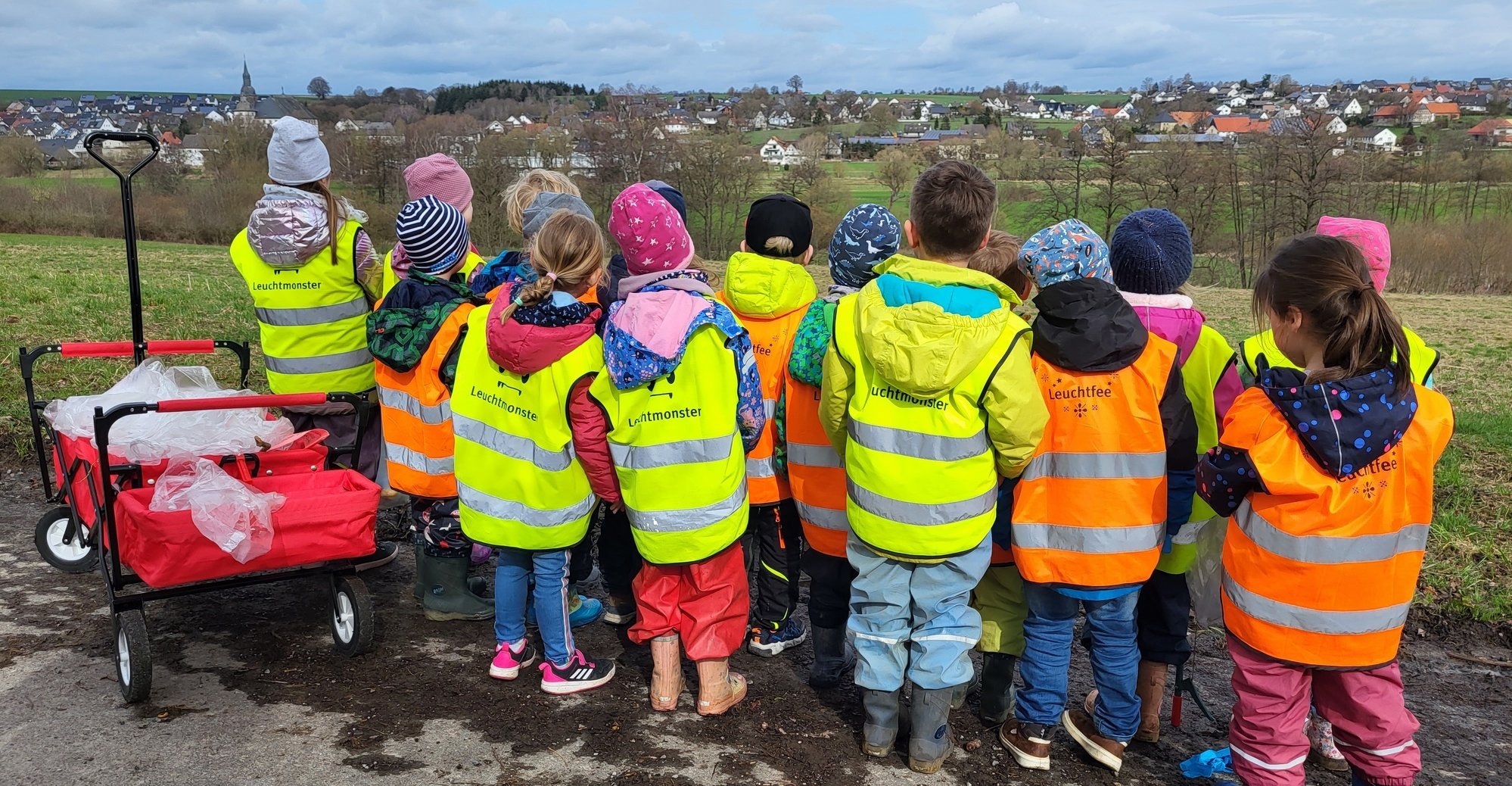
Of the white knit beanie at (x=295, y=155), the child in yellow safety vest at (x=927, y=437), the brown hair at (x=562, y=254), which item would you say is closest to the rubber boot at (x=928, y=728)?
the child in yellow safety vest at (x=927, y=437)

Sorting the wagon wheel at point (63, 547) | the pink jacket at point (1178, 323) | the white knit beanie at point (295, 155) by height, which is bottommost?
A: the wagon wheel at point (63, 547)

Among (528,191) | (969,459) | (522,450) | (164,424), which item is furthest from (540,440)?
(528,191)

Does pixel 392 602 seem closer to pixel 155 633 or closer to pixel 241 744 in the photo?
pixel 155 633

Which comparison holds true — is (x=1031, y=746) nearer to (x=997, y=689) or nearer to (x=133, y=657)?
(x=997, y=689)

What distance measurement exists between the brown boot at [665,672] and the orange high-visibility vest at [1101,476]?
143 centimetres

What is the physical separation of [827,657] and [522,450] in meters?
1.49

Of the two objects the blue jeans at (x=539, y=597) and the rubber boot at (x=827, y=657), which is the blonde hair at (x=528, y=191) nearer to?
the blue jeans at (x=539, y=597)

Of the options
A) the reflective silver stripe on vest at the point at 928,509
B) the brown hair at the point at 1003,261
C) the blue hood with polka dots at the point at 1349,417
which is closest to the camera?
the blue hood with polka dots at the point at 1349,417

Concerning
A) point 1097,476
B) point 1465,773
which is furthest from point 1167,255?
point 1465,773

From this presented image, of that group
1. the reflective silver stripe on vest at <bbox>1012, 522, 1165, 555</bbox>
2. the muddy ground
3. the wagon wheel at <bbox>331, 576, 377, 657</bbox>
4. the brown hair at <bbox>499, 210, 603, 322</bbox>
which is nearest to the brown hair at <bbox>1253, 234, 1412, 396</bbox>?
the reflective silver stripe on vest at <bbox>1012, 522, 1165, 555</bbox>

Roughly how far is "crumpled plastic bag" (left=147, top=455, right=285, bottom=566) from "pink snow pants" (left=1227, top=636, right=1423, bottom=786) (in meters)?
3.50

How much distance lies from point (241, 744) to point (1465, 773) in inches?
172

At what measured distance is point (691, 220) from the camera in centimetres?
4469

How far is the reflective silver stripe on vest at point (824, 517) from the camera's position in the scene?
3924 millimetres
